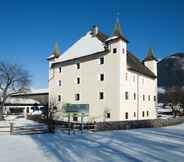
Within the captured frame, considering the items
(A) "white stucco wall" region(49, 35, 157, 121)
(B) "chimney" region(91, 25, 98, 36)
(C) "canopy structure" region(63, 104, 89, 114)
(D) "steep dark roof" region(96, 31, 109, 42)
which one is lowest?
(C) "canopy structure" region(63, 104, 89, 114)

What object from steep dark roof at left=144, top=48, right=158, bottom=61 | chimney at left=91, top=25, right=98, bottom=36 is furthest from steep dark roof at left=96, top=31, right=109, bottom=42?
steep dark roof at left=144, top=48, right=158, bottom=61

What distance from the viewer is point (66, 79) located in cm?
5597

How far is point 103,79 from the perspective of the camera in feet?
158

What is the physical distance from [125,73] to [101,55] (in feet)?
18.4

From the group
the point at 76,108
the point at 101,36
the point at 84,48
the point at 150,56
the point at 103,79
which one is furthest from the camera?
the point at 150,56

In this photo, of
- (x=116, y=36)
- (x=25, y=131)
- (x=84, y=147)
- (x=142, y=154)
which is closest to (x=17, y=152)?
(x=84, y=147)

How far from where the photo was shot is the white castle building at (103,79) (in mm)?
46094

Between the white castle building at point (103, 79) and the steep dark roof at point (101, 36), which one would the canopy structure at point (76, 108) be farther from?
the steep dark roof at point (101, 36)

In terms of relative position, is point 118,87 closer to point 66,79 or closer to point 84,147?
point 66,79

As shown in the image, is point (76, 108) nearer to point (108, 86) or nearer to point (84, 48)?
point (108, 86)

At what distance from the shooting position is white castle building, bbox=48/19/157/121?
151 feet

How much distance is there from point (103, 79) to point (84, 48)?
9.37 meters

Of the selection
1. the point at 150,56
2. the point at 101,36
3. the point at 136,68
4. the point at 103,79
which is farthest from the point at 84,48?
the point at 150,56

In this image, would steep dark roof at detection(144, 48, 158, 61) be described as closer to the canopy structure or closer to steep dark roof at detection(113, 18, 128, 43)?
steep dark roof at detection(113, 18, 128, 43)
